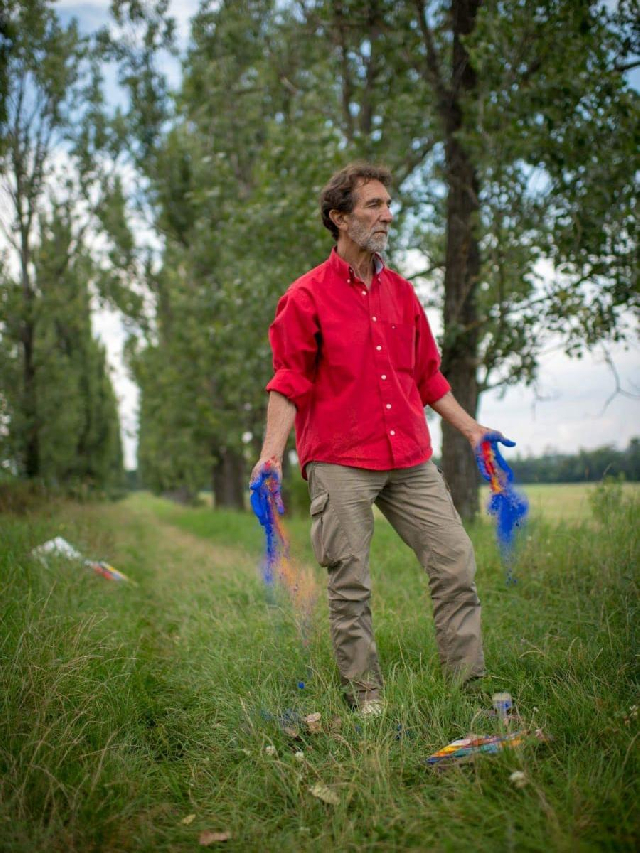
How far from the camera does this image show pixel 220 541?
11359mm

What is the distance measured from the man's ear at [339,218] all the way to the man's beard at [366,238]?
0.07 metres

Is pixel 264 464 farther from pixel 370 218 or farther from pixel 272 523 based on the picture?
pixel 370 218

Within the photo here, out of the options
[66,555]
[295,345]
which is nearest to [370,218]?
[295,345]

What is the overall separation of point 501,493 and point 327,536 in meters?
1.00

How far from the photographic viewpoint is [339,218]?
352 cm

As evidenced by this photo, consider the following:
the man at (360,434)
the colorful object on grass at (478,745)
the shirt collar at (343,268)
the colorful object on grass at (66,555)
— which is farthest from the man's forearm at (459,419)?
the colorful object on grass at (66,555)

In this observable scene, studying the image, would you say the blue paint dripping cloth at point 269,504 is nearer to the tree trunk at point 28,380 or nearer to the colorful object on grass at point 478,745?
the colorful object on grass at point 478,745

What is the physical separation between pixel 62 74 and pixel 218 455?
394 inches

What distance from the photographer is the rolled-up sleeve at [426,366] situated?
366 centimetres

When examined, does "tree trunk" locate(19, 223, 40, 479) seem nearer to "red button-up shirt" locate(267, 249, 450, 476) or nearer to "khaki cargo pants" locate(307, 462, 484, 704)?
"red button-up shirt" locate(267, 249, 450, 476)

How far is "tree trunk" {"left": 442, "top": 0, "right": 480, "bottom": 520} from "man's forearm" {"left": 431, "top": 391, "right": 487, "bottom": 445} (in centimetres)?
359

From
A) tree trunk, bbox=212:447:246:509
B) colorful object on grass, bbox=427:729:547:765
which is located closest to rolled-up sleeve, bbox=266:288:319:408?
colorful object on grass, bbox=427:729:547:765

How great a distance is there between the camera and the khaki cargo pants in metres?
3.15

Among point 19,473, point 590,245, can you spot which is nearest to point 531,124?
point 590,245
